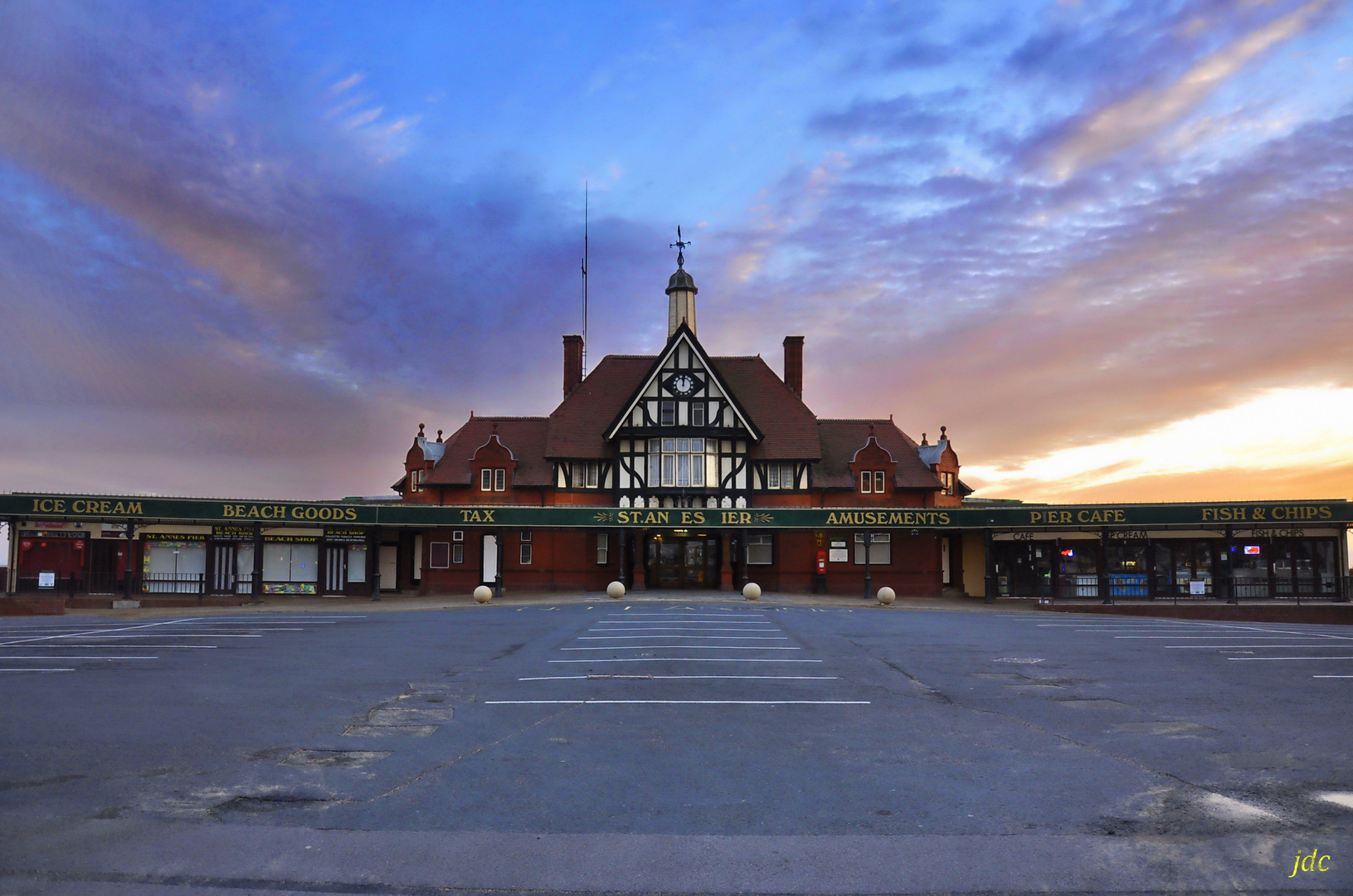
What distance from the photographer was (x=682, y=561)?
45.8 m

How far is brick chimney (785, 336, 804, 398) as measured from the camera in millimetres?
52594

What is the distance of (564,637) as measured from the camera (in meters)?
22.8

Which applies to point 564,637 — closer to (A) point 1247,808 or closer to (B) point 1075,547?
(A) point 1247,808

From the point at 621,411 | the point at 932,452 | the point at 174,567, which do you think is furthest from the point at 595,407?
the point at 174,567

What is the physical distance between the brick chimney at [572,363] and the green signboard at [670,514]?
39.4 ft

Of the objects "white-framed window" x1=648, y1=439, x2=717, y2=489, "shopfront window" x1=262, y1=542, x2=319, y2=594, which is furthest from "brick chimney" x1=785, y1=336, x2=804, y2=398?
"shopfront window" x1=262, y1=542, x2=319, y2=594

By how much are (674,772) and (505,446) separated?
130 feet

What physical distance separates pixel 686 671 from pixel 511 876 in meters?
10.2

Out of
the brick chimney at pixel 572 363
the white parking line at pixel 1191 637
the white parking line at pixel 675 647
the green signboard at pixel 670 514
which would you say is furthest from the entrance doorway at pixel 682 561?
the white parking line at pixel 675 647

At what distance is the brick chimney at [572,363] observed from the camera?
52.3 m

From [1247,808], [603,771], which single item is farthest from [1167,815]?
[603,771]

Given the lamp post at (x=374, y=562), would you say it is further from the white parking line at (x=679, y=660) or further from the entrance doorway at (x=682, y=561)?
the white parking line at (x=679, y=660)

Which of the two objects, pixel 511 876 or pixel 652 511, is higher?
pixel 652 511

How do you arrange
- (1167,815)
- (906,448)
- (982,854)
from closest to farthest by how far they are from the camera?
1. (982,854)
2. (1167,815)
3. (906,448)
